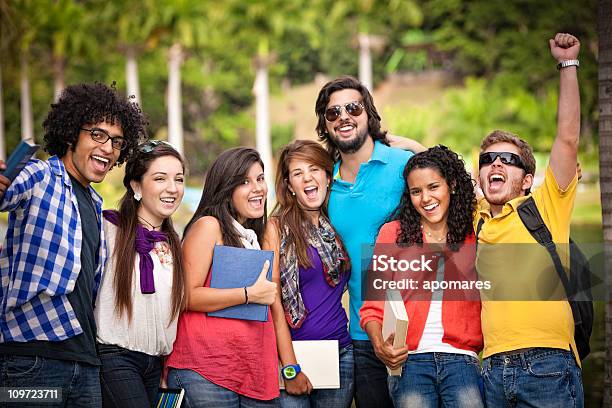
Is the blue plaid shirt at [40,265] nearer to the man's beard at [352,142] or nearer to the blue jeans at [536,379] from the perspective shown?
the man's beard at [352,142]

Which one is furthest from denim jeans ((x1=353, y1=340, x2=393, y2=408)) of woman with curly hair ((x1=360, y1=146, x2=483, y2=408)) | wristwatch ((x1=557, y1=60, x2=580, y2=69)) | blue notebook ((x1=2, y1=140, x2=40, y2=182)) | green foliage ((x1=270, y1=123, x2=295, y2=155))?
green foliage ((x1=270, y1=123, x2=295, y2=155))

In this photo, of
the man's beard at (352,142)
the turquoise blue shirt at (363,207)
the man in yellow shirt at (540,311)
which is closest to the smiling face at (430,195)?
the man in yellow shirt at (540,311)

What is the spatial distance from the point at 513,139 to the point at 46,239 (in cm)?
242

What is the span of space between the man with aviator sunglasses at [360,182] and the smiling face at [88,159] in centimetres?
144

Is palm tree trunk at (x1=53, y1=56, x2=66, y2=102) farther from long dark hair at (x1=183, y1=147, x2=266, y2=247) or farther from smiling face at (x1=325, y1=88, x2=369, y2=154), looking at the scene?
long dark hair at (x1=183, y1=147, x2=266, y2=247)

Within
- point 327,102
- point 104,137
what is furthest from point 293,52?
point 104,137

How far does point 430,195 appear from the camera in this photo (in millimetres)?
4336

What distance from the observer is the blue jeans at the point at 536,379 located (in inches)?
152

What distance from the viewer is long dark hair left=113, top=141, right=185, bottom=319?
4.00m

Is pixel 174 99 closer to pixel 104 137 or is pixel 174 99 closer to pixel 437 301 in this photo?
pixel 104 137

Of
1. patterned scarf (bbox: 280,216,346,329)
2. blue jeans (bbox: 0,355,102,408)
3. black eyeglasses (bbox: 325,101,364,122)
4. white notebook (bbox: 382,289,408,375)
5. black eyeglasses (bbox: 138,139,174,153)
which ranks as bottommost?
blue jeans (bbox: 0,355,102,408)

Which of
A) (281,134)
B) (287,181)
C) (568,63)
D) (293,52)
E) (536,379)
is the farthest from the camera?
(293,52)

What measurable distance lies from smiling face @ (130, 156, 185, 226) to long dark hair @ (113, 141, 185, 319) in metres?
0.03

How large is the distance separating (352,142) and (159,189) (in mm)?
1339
